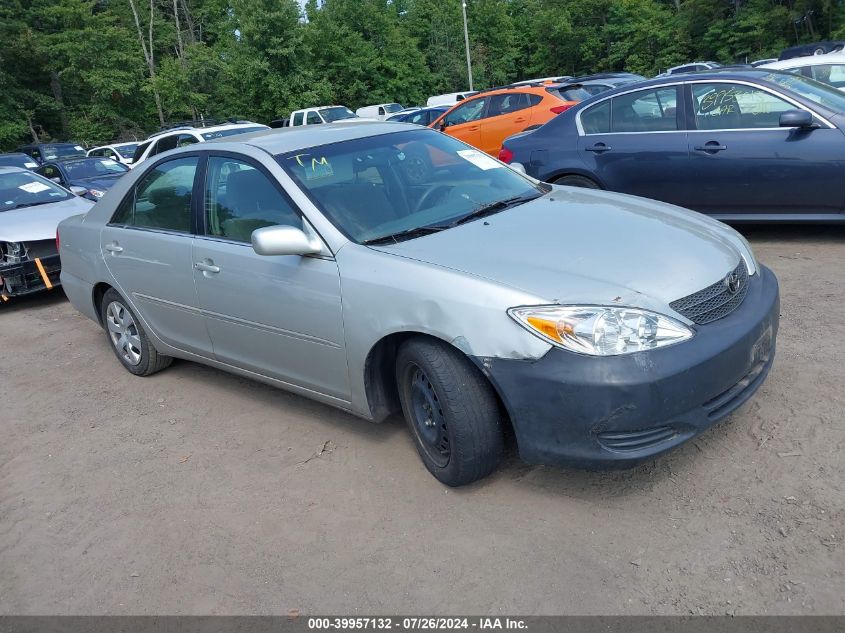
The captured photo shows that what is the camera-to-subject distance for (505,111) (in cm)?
1303

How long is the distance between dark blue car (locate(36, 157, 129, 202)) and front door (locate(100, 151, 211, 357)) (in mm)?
8224

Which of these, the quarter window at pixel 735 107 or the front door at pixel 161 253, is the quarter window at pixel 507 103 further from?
the front door at pixel 161 253

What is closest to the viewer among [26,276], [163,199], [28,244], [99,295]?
[163,199]

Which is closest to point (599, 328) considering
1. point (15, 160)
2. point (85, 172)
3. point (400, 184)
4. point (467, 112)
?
point (400, 184)

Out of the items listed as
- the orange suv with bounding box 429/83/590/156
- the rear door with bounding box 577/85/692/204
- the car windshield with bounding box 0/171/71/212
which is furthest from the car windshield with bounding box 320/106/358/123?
the rear door with bounding box 577/85/692/204

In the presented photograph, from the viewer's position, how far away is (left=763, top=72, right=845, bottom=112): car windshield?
6230 millimetres

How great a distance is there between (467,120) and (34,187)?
7.48 meters

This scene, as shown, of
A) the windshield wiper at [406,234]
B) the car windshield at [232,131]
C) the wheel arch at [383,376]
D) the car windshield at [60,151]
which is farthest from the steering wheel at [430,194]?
the car windshield at [60,151]

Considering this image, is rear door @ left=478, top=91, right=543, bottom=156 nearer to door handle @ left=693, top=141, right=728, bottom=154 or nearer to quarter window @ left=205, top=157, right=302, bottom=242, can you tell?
door handle @ left=693, top=141, right=728, bottom=154

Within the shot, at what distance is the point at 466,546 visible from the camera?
3059 mm

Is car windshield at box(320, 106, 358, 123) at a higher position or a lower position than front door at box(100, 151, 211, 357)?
lower

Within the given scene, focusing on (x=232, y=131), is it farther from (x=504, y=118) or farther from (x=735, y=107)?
(x=735, y=107)
